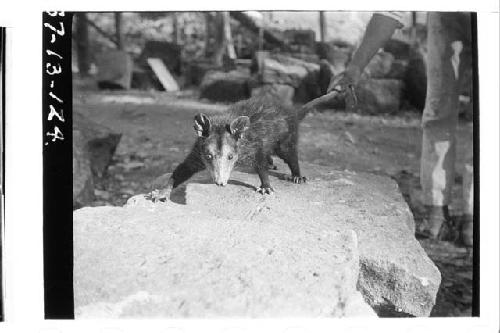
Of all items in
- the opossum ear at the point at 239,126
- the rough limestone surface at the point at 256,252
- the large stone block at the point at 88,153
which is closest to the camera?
the rough limestone surface at the point at 256,252

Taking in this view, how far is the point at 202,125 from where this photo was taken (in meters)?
2.74

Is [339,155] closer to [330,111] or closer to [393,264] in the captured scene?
[330,111]

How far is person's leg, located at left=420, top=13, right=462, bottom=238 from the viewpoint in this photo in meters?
2.86

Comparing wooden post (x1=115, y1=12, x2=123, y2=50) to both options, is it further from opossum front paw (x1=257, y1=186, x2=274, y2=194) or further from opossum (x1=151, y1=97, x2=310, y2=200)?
opossum front paw (x1=257, y1=186, x2=274, y2=194)

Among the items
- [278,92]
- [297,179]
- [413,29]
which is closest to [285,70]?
[278,92]

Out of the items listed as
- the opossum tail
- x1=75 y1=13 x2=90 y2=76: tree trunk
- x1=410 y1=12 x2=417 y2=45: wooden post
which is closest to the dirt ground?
the opossum tail

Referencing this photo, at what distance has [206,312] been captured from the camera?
2395mm

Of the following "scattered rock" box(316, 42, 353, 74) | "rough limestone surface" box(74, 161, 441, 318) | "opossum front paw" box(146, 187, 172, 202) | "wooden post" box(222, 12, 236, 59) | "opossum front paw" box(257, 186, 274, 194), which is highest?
"wooden post" box(222, 12, 236, 59)

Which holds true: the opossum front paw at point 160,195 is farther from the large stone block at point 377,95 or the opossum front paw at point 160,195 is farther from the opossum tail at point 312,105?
the large stone block at point 377,95

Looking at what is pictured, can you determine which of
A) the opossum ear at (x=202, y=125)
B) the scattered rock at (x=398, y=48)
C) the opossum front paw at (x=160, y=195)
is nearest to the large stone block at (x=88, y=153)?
the opossum front paw at (x=160, y=195)

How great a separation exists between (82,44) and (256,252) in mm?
1342

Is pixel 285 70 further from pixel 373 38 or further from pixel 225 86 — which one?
pixel 373 38

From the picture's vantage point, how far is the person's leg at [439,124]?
2.86 m

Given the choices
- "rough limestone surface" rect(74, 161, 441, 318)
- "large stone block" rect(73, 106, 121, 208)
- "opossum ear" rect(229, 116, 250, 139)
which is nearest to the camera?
"rough limestone surface" rect(74, 161, 441, 318)
